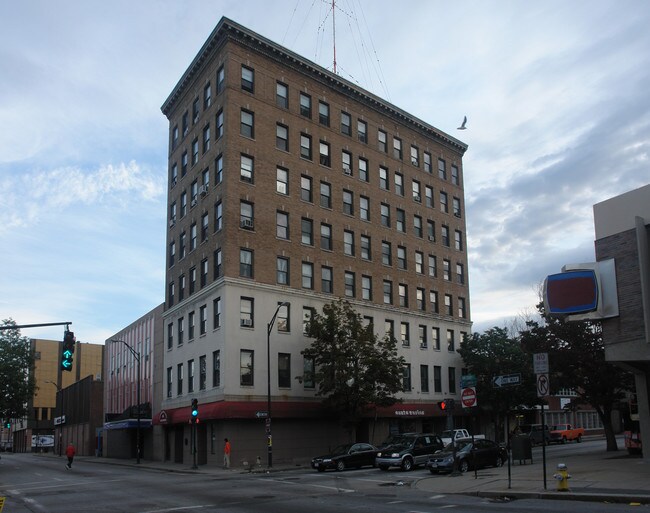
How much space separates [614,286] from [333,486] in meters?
13.6

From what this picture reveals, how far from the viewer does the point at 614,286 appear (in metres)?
25.9

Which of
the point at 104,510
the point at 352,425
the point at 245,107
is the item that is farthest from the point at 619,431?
the point at 104,510

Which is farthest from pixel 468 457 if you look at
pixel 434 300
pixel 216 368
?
pixel 434 300

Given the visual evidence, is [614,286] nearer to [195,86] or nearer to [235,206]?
[235,206]

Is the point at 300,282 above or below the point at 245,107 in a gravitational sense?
below

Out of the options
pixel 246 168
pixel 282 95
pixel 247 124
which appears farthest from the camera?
A: pixel 282 95

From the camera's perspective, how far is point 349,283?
49.9 m

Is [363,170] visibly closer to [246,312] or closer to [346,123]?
[346,123]

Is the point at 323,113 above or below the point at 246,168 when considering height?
above

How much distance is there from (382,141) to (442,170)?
886cm

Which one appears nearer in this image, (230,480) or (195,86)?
(230,480)

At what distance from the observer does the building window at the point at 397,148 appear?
56.6m

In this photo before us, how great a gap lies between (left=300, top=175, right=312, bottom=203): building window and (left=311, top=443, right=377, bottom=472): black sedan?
773 inches

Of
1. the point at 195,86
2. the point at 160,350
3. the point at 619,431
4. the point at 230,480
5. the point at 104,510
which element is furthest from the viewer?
the point at 619,431
